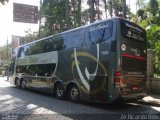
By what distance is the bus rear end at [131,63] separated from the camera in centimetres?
1086

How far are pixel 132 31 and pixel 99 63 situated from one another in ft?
6.86

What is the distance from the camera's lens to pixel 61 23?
39719 millimetres

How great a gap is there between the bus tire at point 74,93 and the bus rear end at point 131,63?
2868mm

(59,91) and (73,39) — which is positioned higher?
(73,39)

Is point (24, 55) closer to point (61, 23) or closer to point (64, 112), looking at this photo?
point (64, 112)

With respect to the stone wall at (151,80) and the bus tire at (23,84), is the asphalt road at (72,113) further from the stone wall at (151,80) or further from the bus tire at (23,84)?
the bus tire at (23,84)

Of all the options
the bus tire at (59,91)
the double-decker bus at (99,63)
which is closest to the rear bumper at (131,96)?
the double-decker bus at (99,63)

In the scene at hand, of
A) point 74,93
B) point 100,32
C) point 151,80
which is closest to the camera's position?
point 100,32

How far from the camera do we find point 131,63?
1143 cm

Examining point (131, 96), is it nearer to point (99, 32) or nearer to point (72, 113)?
point (72, 113)

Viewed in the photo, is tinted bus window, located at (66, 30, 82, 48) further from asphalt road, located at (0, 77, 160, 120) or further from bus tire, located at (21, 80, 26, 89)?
bus tire, located at (21, 80, 26, 89)

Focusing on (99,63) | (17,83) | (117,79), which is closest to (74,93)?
(99,63)

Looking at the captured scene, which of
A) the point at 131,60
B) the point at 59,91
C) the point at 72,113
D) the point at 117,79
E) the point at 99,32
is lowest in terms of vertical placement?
the point at 72,113

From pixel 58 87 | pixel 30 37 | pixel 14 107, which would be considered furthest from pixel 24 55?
pixel 30 37
